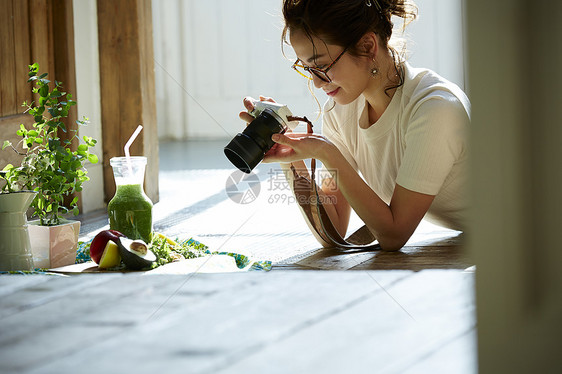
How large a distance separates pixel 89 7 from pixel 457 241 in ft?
5.22

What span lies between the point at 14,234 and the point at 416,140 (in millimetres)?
773

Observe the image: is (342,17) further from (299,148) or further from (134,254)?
(134,254)

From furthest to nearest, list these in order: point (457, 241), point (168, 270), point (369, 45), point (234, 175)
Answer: point (234, 175) → point (457, 241) → point (369, 45) → point (168, 270)

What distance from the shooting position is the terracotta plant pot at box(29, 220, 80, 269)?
1387mm

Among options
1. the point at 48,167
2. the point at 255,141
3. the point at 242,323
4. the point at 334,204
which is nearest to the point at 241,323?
the point at 242,323

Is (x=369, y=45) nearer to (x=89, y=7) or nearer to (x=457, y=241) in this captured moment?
(x=457, y=241)

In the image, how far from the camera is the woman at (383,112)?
1350 mm

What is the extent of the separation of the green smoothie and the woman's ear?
540 mm

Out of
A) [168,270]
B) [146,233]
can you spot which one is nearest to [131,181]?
[146,233]

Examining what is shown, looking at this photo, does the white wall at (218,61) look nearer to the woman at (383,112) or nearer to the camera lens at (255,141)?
the woman at (383,112)

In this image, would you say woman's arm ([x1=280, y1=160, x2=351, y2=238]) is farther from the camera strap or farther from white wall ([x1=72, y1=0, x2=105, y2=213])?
white wall ([x1=72, y1=0, x2=105, y2=213])

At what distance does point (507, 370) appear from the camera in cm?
20

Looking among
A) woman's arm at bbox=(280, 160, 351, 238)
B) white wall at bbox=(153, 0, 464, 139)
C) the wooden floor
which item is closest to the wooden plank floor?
the wooden floor

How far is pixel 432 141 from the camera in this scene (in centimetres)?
134
